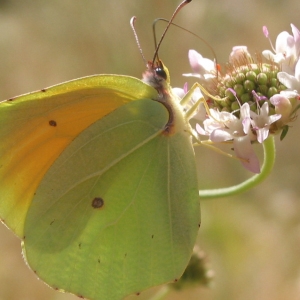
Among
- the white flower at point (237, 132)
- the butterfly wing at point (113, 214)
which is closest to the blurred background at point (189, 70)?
the butterfly wing at point (113, 214)

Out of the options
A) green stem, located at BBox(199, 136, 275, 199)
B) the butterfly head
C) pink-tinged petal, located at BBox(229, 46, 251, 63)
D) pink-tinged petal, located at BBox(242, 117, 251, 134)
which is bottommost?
green stem, located at BBox(199, 136, 275, 199)

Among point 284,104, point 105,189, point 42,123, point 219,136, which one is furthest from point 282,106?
point 42,123

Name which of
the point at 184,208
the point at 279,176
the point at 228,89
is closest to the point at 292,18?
the point at 279,176

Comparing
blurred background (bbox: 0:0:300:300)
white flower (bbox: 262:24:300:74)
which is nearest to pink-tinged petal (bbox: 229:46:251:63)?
white flower (bbox: 262:24:300:74)

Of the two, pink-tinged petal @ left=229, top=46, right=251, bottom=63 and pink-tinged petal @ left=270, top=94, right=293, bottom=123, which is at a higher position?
pink-tinged petal @ left=229, top=46, right=251, bottom=63

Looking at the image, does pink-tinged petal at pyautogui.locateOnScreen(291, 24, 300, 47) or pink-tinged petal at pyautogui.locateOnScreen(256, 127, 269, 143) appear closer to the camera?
pink-tinged petal at pyautogui.locateOnScreen(256, 127, 269, 143)

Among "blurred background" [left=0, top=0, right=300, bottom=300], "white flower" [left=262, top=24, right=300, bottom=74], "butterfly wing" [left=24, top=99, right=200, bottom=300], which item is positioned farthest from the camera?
"blurred background" [left=0, top=0, right=300, bottom=300]

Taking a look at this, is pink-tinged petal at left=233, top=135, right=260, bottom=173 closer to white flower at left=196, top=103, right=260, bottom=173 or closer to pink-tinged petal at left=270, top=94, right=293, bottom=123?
white flower at left=196, top=103, right=260, bottom=173

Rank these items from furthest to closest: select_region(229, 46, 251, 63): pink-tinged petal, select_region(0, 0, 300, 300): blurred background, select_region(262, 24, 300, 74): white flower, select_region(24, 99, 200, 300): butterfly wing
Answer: select_region(0, 0, 300, 300): blurred background
select_region(229, 46, 251, 63): pink-tinged petal
select_region(262, 24, 300, 74): white flower
select_region(24, 99, 200, 300): butterfly wing
